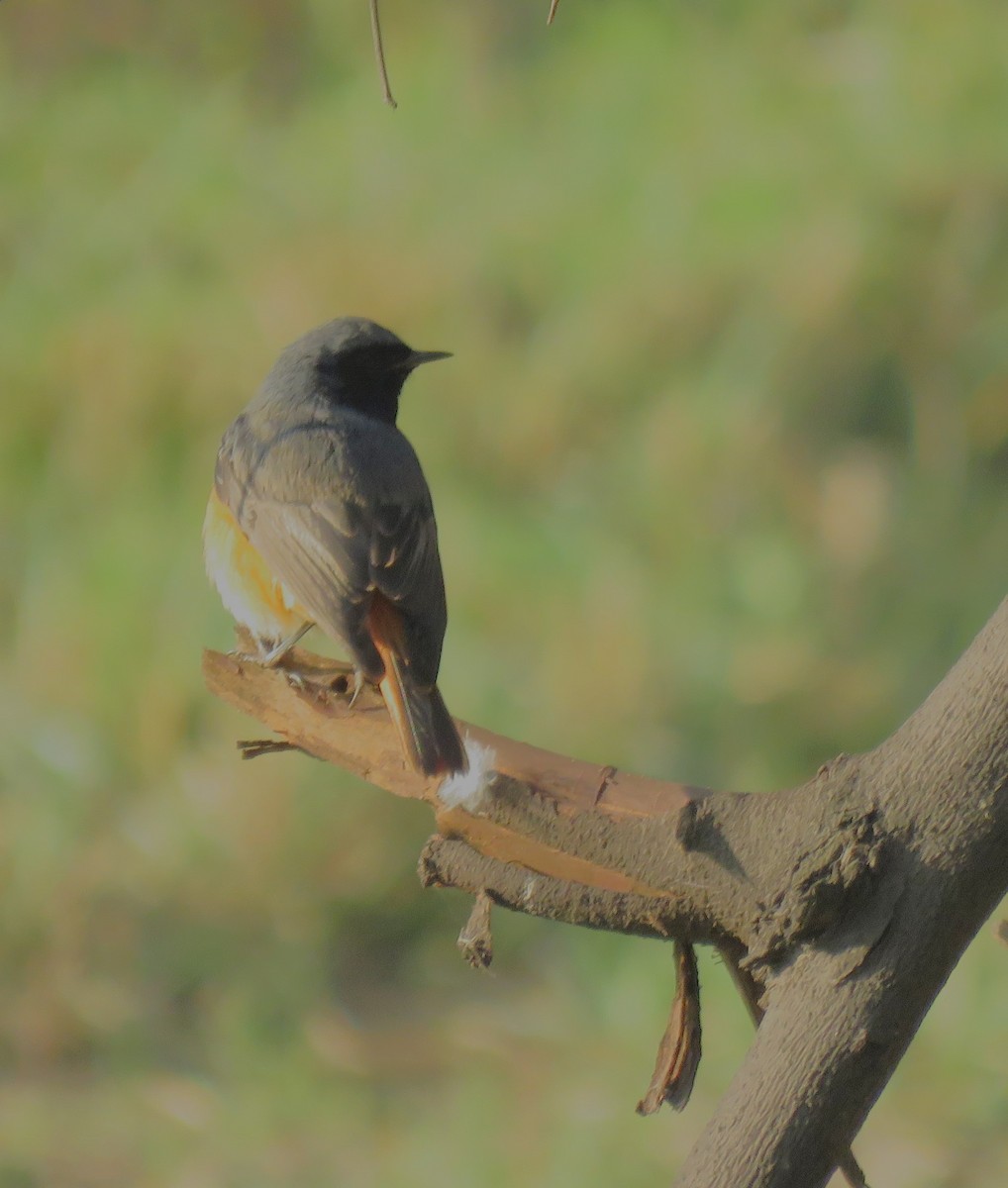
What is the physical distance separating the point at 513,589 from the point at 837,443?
5.05ft

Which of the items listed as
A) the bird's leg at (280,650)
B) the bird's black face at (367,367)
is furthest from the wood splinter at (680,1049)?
the bird's black face at (367,367)

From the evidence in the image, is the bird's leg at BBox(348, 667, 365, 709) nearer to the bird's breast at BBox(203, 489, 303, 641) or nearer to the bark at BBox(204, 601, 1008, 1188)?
the bird's breast at BBox(203, 489, 303, 641)

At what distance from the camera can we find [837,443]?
6910mm

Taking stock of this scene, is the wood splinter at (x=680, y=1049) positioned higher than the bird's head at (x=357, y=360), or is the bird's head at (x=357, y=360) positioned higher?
the bird's head at (x=357, y=360)

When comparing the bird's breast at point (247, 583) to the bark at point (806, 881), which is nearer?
the bark at point (806, 881)

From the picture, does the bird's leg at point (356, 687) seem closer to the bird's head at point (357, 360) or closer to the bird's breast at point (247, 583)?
the bird's breast at point (247, 583)

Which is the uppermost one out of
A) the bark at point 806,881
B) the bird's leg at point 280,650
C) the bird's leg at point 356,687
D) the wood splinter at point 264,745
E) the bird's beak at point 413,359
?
the bird's beak at point 413,359

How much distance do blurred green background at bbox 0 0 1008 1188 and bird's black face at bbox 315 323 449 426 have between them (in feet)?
7.61

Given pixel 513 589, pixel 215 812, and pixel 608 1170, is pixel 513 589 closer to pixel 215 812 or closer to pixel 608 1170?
pixel 215 812

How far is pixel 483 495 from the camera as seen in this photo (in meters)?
6.94

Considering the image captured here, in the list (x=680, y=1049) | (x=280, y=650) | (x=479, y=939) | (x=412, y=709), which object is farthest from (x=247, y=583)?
(x=680, y=1049)

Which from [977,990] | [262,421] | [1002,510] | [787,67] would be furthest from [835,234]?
[262,421]

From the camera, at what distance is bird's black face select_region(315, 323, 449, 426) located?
4348 millimetres

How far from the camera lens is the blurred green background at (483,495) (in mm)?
6203
